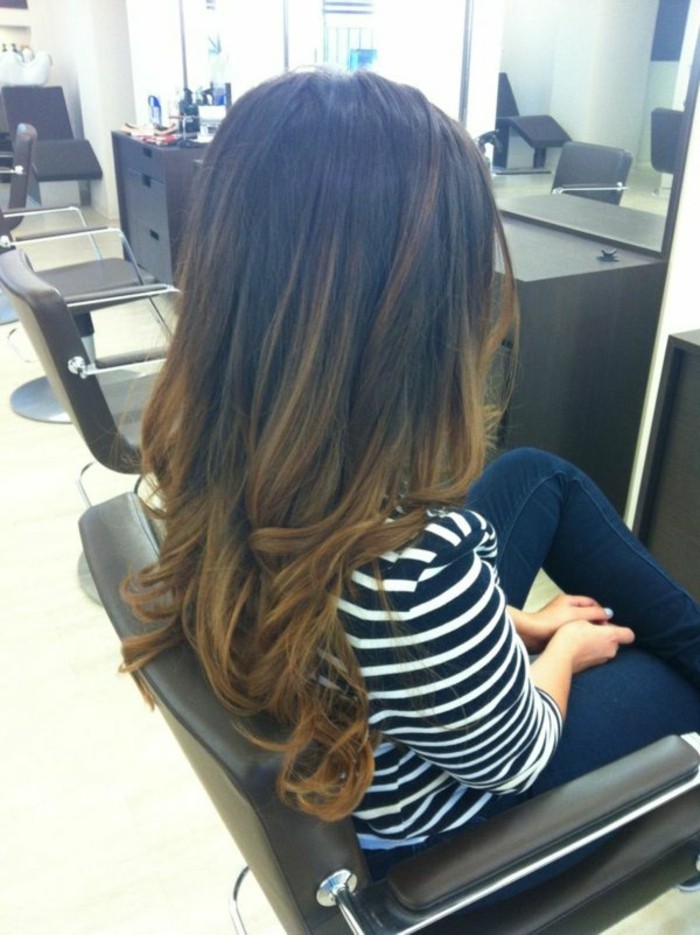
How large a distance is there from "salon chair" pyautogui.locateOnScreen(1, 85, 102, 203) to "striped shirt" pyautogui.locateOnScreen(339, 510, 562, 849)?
5361 mm

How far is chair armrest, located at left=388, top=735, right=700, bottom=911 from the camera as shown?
24.3 inches

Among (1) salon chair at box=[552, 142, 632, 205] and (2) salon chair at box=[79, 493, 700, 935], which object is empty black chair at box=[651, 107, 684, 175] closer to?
(1) salon chair at box=[552, 142, 632, 205]

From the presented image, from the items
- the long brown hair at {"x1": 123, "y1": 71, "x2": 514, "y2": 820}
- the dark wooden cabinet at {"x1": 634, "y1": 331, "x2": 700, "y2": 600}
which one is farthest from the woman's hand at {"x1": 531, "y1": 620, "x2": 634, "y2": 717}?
the dark wooden cabinet at {"x1": 634, "y1": 331, "x2": 700, "y2": 600}

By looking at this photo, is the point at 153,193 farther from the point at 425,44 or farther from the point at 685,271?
the point at 685,271

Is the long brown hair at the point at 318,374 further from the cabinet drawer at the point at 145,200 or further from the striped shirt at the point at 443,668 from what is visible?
the cabinet drawer at the point at 145,200

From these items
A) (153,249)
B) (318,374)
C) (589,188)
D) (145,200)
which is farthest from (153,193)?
(318,374)

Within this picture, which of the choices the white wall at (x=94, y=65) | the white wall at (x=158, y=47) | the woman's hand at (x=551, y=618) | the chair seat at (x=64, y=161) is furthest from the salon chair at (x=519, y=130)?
the chair seat at (x=64, y=161)

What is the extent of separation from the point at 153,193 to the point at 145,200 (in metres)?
0.15

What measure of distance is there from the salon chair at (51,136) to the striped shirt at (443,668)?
5.36 meters

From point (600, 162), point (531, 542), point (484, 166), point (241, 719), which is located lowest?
point (531, 542)

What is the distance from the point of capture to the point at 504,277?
2.32 ft

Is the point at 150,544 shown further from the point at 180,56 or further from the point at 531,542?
the point at 180,56

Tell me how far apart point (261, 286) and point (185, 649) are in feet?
0.90

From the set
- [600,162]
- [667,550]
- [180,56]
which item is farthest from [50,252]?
[667,550]
